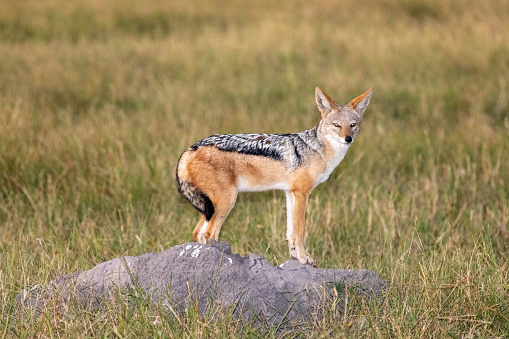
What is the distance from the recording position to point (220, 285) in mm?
4230

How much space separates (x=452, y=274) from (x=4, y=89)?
9009 millimetres

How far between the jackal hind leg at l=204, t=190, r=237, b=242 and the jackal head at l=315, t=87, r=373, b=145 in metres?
0.82

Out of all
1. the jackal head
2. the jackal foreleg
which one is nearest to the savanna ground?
the jackal foreleg

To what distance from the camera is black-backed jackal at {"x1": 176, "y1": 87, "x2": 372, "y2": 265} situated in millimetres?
4359

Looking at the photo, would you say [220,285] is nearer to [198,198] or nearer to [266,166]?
[198,198]

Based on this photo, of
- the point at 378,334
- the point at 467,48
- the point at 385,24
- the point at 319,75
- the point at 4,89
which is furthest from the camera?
the point at 385,24

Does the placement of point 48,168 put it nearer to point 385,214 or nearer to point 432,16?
point 385,214

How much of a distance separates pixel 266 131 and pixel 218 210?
192 inches

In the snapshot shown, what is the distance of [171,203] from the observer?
23.3 ft

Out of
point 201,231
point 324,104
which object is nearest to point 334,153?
point 324,104

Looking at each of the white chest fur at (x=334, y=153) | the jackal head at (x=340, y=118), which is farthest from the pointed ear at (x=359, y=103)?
the white chest fur at (x=334, y=153)

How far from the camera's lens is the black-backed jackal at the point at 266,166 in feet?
14.3

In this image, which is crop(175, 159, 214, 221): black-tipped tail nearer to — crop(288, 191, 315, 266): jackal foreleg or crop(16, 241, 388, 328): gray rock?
crop(16, 241, 388, 328): gray rock

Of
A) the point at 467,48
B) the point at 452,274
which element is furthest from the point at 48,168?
the point at 467,48
